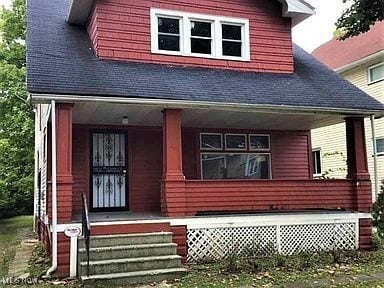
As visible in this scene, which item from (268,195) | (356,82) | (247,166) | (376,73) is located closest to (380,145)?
(376,73)

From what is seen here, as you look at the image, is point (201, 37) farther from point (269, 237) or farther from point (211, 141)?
point (269, 237)

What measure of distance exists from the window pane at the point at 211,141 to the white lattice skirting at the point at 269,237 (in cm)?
339

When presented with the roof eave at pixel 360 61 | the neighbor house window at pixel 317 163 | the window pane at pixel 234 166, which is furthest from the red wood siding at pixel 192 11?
the neighbor house window at pixel 317 163

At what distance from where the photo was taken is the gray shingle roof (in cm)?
891

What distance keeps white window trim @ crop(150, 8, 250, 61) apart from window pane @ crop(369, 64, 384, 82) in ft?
30.5

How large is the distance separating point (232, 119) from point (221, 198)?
2.48m

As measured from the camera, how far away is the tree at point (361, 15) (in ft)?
32.7

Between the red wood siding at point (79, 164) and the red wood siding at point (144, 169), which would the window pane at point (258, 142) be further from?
the red wood siding at point (79, 164)

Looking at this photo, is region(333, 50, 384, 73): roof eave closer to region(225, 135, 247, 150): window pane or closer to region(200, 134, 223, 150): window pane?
region(225, 135, 247, 150): window pane

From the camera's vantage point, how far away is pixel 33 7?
40.0ft

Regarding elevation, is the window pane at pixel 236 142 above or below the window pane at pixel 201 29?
below

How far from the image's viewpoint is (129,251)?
805cm

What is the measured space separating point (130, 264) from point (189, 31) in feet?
19.8

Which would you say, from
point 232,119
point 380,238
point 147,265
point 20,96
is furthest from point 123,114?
point 20,96
